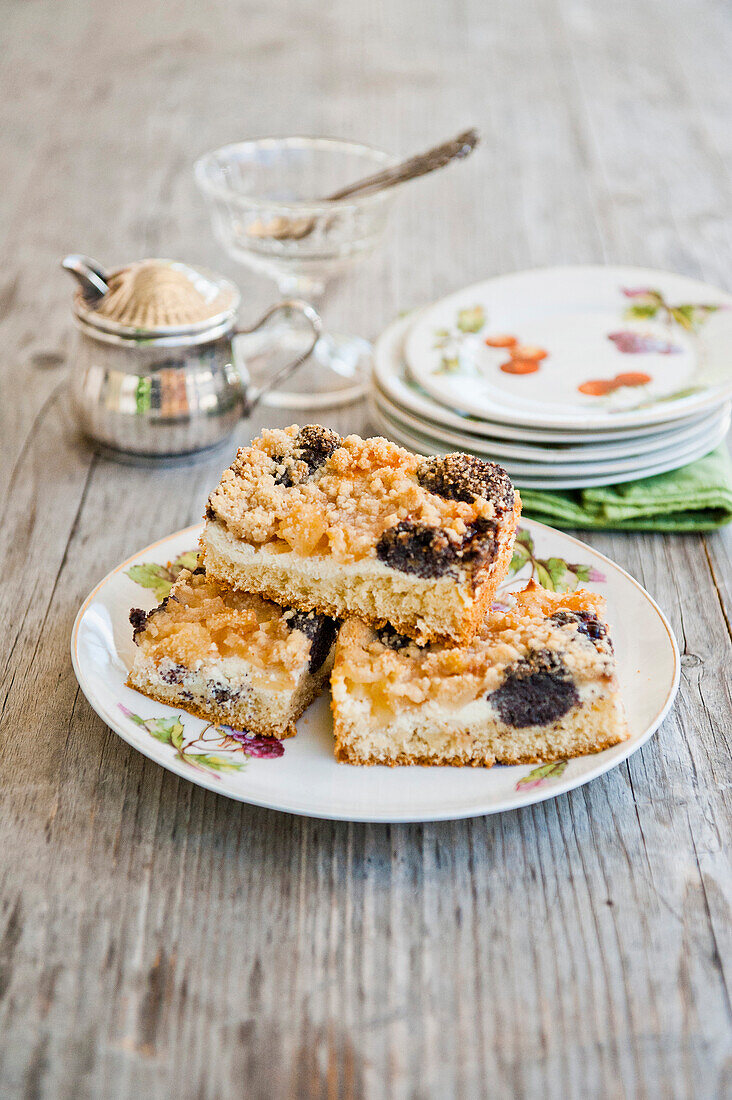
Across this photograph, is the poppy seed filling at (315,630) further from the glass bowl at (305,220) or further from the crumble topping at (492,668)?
the glass bowl at (305,220)

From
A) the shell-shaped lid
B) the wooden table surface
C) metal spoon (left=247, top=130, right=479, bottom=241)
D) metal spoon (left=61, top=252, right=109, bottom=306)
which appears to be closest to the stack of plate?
the wooden table surface

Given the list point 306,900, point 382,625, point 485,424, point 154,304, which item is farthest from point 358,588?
point 154,304

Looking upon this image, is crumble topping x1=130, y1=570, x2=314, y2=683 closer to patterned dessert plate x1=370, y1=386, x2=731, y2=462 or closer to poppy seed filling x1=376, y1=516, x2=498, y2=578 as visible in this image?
poppy seed filling x1=376, y1=516, x2=498, y2=578

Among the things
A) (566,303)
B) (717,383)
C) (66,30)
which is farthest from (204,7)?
(717,383)

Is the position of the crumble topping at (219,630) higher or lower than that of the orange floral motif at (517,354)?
higher

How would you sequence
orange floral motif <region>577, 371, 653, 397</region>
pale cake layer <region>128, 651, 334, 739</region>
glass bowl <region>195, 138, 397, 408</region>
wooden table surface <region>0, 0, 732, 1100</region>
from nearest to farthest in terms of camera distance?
wooden table surface <region>0, 0, 732, 1100</region>
pale cake layer <region>128, 651, 334, 739</region>
orange floral motif <region>577, 371, 653, 397</region>
glass bowl <region>195, 138, 397, 408</region>

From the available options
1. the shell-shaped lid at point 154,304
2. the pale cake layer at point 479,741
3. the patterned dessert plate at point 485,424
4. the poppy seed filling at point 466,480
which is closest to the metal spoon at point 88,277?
the shell-shaped lid at point 154,304

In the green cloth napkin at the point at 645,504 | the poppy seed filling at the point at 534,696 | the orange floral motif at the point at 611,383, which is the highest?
the poppy seed filling at the point at 534,696
